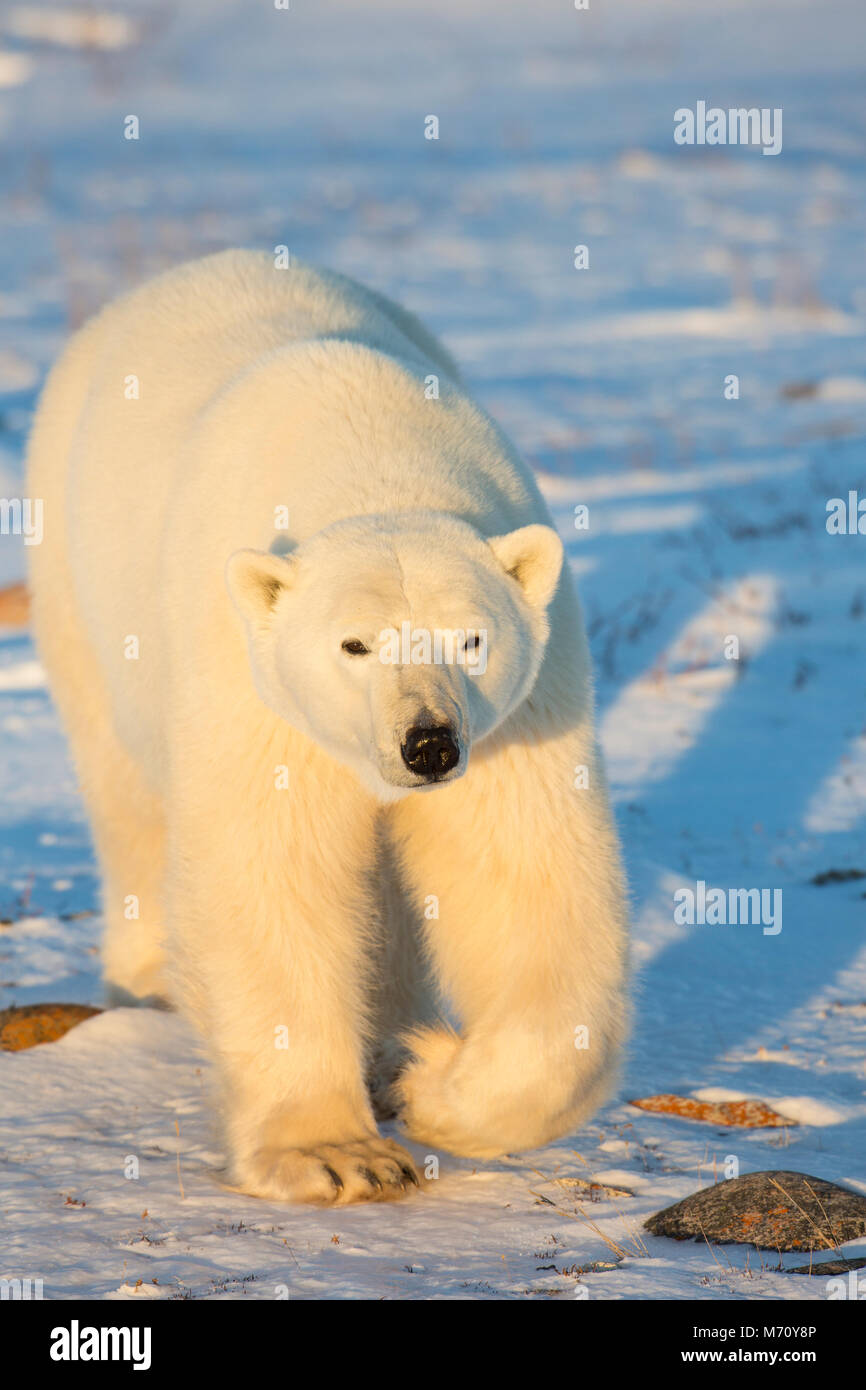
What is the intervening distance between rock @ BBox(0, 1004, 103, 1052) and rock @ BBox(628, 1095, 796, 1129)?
151 cm

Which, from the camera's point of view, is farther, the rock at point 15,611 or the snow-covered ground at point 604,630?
the rock at point 15,611

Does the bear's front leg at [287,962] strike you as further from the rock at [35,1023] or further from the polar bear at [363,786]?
the rock at [35,1023]

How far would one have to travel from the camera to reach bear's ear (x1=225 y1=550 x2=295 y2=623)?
3225 mm

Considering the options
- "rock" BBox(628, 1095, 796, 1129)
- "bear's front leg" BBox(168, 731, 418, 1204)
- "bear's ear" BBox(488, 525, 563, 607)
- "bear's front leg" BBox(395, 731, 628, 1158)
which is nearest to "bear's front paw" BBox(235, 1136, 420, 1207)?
"bear's front leg" BBox(168, 731, 418, 1204)

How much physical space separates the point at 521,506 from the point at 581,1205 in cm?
151

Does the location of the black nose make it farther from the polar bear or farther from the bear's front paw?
the bear's front paw

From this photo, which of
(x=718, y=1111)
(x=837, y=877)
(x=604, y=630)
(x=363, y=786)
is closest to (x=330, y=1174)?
(x=363, y=786)

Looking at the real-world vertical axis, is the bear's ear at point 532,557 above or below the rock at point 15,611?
below

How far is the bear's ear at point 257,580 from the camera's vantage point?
10.6ft

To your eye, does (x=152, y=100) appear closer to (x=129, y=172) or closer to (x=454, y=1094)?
(x=129, y=172)

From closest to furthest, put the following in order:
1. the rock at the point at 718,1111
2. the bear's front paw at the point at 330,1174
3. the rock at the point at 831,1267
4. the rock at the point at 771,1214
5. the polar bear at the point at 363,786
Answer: the rock at the point at 831,1267
the rock at the point at 771,1214
the polar bear at the point at 363,786
the bear's front paw at the point at 330,1174
the rock at the point at 718,1111

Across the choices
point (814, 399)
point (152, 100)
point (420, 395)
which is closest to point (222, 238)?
point (814, 399)

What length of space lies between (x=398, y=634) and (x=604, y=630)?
226 inches

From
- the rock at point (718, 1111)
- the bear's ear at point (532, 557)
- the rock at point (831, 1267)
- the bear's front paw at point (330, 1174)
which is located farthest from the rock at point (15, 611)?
the rock at point (831, 1267)
